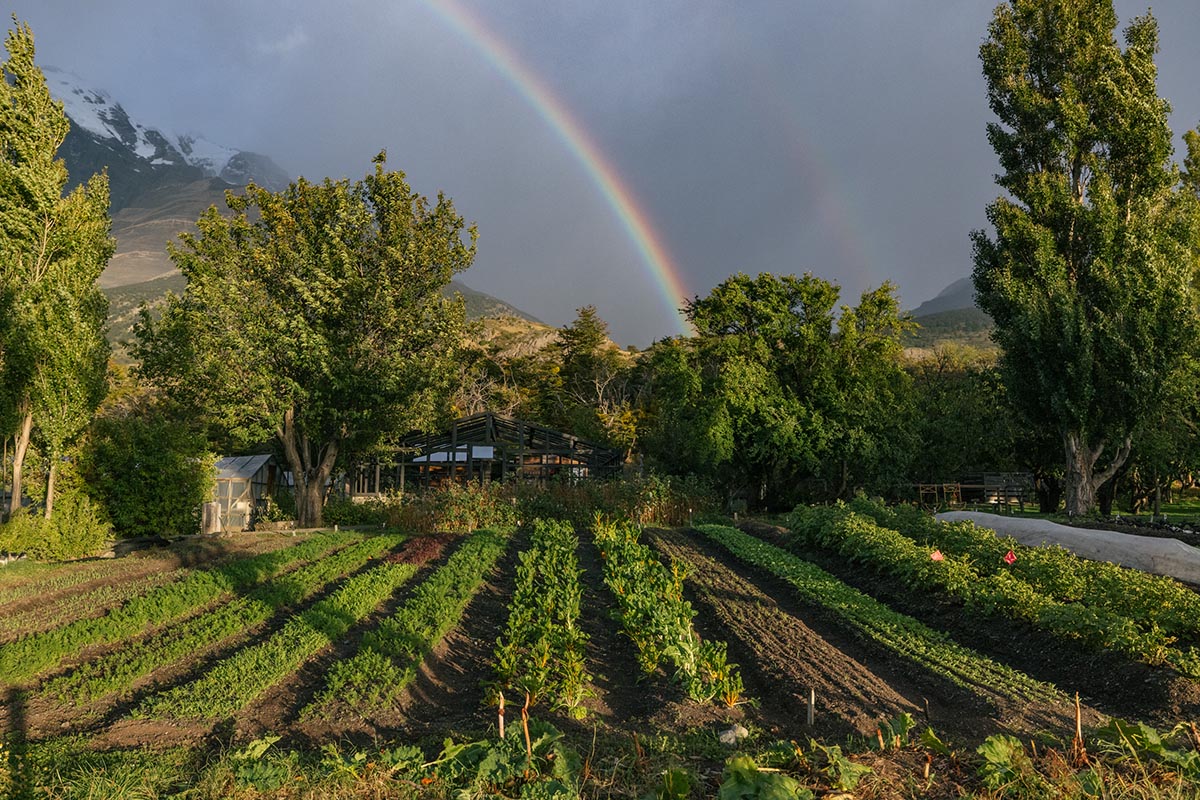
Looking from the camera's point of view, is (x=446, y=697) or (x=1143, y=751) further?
(x=446, y=697)

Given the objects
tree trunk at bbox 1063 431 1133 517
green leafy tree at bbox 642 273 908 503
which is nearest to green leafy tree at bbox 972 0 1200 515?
tree trunk at bbox 1063 431 1133 517

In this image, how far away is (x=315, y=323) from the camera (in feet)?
70.2

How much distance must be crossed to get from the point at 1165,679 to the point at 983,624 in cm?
232

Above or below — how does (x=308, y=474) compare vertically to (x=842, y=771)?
above

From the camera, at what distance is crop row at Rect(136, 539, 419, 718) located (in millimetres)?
5559

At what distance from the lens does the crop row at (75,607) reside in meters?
8.40

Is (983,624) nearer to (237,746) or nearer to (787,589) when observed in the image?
(787,589)

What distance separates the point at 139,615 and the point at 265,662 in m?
3.22

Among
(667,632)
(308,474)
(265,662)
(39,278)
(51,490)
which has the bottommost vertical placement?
(265,662)

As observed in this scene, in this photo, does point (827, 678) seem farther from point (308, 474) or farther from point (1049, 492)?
point (1049, 492)

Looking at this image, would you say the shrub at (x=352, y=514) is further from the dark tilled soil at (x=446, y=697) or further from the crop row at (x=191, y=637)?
the dark tilled soil at (x=446, y=697)

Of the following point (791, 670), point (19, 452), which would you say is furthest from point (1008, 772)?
point (19, 452)

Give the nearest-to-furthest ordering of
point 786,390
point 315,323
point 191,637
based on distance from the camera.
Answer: point 191,637 → point 315,323 → point 786,390

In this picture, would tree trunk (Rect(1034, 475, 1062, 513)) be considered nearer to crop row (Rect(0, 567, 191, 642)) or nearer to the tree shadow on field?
→ crop row (Rect(0, 567, 191, 642))
